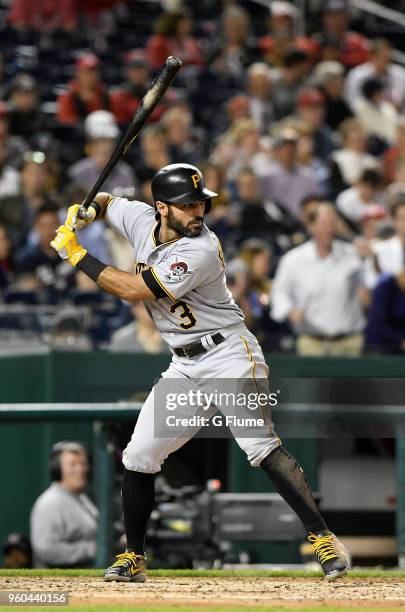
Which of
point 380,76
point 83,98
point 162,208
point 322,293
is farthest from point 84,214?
point 380,76

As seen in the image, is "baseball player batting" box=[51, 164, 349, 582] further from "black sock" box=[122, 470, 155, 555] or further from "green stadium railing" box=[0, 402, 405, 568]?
"green stadium railing" box=[0, 402, 405, 568]

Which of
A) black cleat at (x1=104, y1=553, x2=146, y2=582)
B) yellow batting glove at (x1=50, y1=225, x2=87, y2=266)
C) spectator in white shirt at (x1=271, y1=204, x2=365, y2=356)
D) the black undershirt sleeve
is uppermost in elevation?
yellow batting glove at (x1=50, y1=225, x2=87, y2=266)

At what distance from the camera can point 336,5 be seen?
1631 centimetres

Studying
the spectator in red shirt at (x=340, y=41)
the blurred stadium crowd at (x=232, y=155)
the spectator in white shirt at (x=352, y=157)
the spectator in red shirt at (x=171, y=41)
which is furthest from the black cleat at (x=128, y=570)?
the spectator in red shirt at (x=340, y=41)

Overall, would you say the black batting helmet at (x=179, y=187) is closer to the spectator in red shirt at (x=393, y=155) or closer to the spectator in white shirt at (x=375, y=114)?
the spectator in red shirt at (x=393, y=155)

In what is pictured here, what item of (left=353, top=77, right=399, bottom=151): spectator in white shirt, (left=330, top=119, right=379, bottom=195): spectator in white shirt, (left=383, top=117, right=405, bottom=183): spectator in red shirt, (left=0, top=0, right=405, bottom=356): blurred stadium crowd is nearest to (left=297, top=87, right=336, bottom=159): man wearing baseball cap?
(left=0, top=0, right=405, bottom=356): blurred stadium crowd

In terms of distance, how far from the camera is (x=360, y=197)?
12070mm

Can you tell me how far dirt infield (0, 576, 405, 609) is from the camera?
17.6 ft

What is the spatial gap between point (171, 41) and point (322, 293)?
18.0 feet

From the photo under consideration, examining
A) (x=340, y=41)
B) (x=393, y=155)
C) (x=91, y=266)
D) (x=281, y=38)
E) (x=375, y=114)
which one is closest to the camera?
(x=91, y=266)

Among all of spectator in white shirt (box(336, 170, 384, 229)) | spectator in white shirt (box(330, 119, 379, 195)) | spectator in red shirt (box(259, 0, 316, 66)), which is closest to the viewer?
spectator in white shirt (box(336, 170, 384, 229))

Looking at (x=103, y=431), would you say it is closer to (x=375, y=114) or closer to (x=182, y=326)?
(x=182, y=326)

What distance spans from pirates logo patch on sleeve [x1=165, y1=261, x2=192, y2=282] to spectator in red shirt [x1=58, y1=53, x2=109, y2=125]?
7173 millimetres

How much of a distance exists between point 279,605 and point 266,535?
8.93ft
